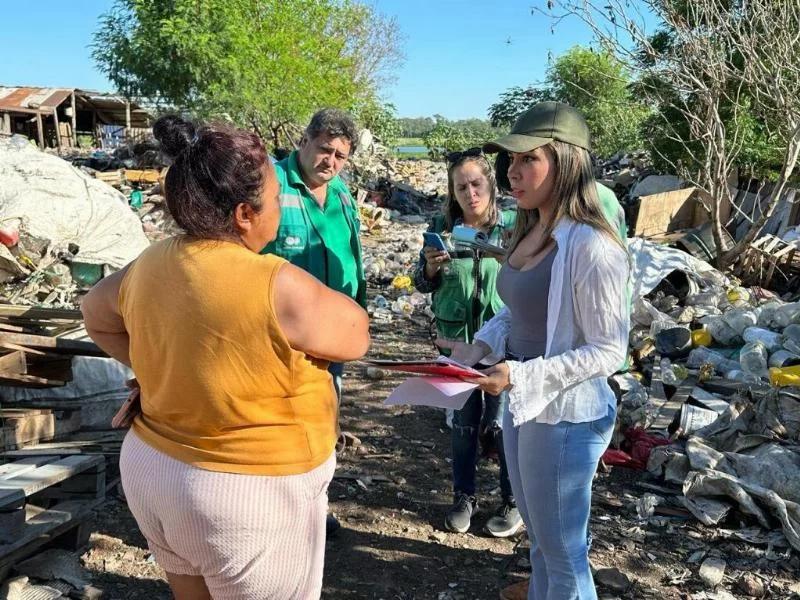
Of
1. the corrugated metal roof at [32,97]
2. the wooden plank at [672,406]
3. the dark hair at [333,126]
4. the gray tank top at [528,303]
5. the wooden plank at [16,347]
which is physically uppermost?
the corrugated metal roof at [32,97]

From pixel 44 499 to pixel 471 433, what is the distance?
2.08 m

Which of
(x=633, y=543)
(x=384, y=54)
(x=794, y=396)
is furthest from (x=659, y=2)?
(x=384, y=54)

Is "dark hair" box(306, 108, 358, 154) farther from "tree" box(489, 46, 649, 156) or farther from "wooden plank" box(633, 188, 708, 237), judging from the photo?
"tree" box(489, 46, 649, 156)

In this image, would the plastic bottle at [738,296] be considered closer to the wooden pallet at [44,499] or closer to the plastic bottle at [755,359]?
the plastic bottle at [755,359]

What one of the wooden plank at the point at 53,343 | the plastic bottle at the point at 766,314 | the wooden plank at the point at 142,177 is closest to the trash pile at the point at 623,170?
the plastic bottle at the point at 766,314

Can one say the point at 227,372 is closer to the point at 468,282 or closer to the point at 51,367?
the point at 468,282

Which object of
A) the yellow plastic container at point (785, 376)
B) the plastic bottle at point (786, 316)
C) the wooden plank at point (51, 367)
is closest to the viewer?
the wooden plank at point (51, 367)

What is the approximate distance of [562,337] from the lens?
1.96 metres

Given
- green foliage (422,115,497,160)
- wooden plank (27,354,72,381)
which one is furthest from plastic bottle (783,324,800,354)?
green foliage (422,115,497,160)

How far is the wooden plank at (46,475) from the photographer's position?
2.73 m

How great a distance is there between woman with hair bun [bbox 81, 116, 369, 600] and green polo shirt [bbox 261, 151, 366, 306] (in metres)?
1.58

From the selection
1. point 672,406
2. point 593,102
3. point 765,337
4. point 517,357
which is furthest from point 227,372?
point 593,102

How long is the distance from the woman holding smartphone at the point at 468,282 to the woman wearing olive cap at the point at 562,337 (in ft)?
3.86

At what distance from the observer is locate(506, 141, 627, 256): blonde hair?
6.42 ft
